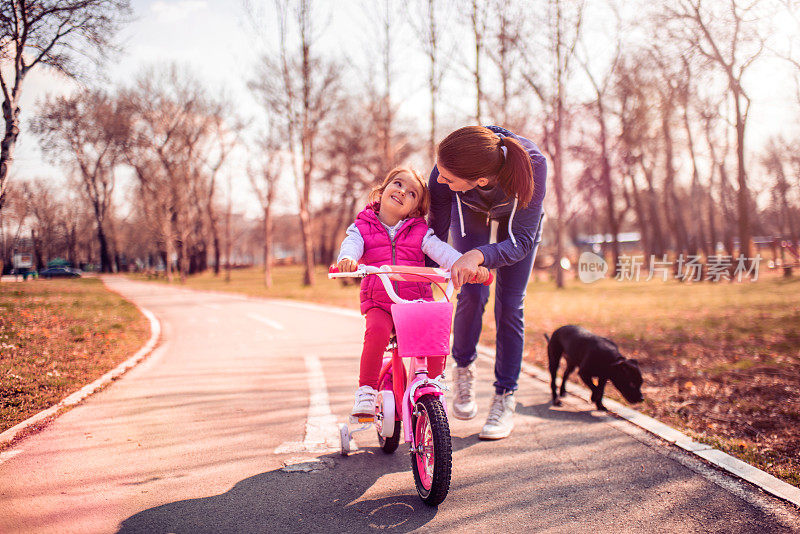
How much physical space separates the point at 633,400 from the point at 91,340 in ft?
24.2

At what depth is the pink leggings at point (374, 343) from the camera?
10.1ft

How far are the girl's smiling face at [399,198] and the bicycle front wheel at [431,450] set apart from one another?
1094mm

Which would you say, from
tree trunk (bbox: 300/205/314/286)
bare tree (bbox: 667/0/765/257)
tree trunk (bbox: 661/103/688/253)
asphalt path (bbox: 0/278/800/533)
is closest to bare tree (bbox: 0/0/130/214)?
asphalt path (bbox: 0/278/800/533)

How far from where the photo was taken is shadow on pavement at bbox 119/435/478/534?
8.30ft

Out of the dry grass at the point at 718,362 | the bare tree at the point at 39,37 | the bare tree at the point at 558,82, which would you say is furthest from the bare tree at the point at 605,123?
the bare tree at the point at 39,37

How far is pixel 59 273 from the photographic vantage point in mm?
9289

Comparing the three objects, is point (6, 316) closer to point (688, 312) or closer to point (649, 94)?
point (688, 312)

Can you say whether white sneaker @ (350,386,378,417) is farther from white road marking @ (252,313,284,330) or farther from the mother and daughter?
white road marking @ (252,313,284,330)

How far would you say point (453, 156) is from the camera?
3.02 m

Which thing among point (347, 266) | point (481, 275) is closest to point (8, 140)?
point (347, 266)

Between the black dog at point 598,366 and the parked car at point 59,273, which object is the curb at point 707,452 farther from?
the parked car at point 59,273

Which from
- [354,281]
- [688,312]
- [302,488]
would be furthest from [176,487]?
[354,281]

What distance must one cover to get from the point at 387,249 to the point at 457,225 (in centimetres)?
76

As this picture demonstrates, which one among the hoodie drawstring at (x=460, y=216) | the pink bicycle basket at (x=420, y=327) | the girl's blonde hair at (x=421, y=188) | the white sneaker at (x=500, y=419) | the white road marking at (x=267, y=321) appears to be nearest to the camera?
the pink bicycle basket at (x=420, y=327)
